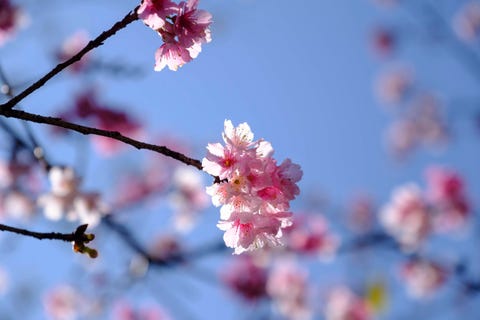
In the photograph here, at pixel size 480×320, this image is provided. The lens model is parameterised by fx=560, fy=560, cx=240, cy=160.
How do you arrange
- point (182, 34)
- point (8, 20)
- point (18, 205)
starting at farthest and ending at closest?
point (18, 205) < point (8, 20) < point (182, 34)

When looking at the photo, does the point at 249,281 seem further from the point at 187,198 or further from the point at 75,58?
the point at 75,58

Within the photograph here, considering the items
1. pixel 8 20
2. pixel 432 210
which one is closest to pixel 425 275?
pixel 432 210

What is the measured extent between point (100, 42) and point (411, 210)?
20.9ft

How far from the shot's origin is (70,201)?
4336mm

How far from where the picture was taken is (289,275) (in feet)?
26.4

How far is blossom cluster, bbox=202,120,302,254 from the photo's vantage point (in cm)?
168

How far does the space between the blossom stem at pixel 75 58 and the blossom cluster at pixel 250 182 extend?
0.42 m

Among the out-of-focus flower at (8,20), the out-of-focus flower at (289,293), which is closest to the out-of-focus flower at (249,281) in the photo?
the out-of-focus flower at (289,293)

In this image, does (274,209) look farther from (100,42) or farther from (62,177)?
(62,177)

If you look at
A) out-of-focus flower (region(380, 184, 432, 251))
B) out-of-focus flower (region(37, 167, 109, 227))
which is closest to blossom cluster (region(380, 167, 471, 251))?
out-of-focus flower (region(380, 184, 432, 251))

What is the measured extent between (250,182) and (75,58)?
0.62 meters

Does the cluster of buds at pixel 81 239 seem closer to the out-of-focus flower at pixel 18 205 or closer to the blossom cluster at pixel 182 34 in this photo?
the blossom cluster at pixel 182 34

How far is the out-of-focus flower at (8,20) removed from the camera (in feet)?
11.7

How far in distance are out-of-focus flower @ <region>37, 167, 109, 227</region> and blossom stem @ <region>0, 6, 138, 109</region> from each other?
2537 mm
